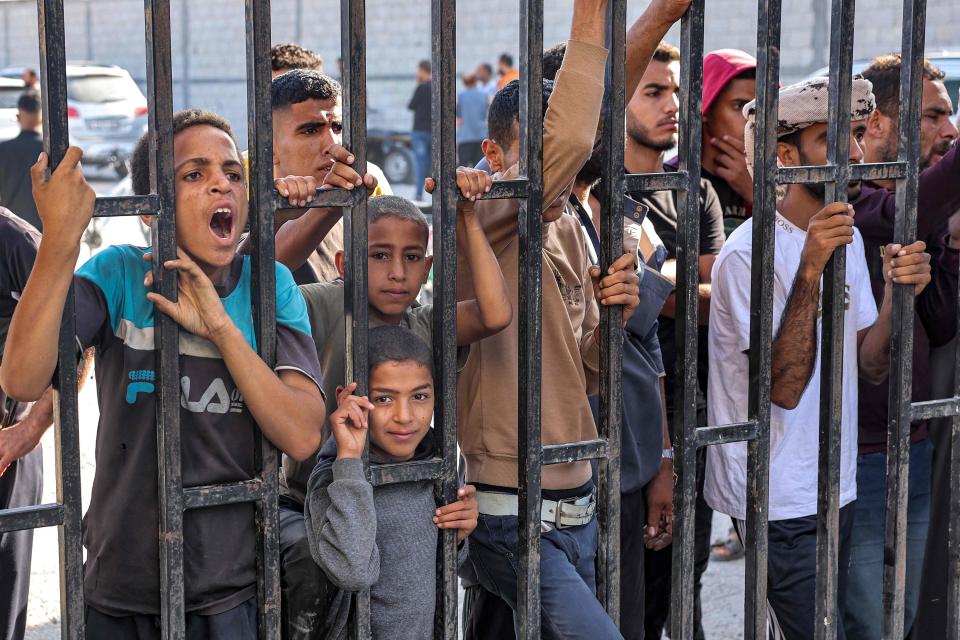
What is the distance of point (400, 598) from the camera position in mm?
2334

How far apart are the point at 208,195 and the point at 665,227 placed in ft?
6.57

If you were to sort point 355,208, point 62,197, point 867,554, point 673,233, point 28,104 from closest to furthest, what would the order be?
point 62,197
point 355,208
point 867,554
point 673,233
point 28,104

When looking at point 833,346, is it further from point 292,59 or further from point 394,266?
point 292,59

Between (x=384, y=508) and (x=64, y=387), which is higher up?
(x=64, y=387)

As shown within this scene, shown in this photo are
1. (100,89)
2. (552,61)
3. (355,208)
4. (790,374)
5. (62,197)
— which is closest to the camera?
(62,197)

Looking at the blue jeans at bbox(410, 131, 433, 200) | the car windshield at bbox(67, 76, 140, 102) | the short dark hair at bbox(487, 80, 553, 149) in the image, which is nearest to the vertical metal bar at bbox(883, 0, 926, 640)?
the short dark hair at bbox(487, 80, 553, 149)

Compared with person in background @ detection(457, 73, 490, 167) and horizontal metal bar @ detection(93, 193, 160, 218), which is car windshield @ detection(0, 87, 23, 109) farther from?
horizontal metal bar @ detection(93, 193, 160, 218)

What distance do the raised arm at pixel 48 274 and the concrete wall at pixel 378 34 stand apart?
19001 mm

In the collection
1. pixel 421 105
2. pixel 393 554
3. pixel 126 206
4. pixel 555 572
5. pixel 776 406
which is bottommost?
pixel 555 572

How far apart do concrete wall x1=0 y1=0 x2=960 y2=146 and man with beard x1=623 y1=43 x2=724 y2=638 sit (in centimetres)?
1648

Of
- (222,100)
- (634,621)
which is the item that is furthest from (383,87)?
(634,621)

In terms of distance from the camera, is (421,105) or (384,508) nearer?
(384,508)

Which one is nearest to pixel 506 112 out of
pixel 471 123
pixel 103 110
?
pixel 471 123

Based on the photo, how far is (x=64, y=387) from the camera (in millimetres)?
1890
